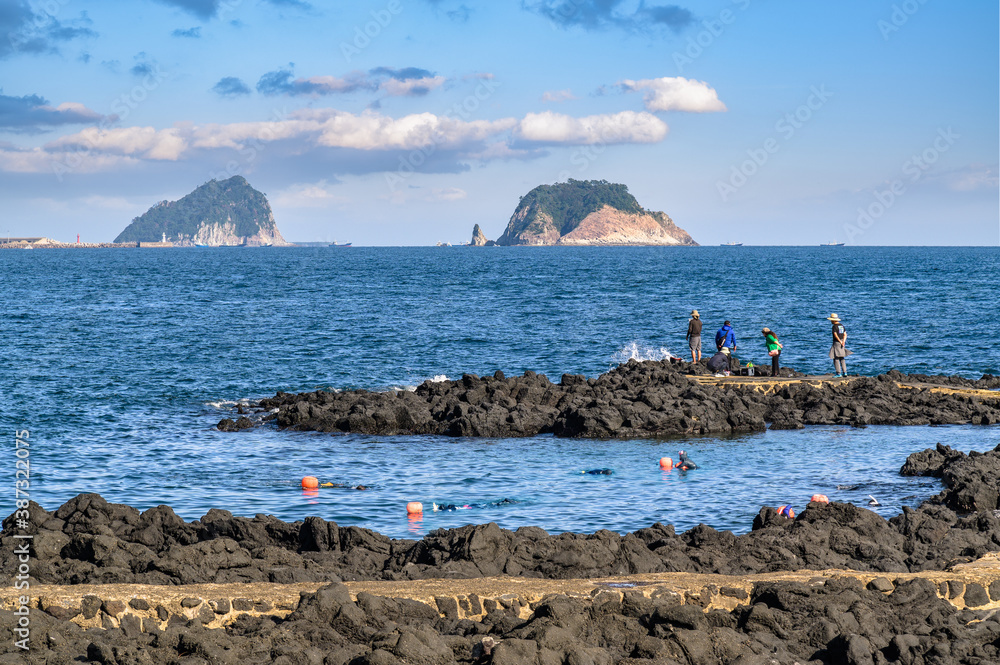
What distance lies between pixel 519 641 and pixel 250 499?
10.4 m

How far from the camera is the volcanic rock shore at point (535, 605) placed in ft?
30.8

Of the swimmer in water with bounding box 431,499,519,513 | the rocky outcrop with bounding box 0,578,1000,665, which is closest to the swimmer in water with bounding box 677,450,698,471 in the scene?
the swimmer in water with bounding box 431,499,519,513

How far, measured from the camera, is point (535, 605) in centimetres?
1054

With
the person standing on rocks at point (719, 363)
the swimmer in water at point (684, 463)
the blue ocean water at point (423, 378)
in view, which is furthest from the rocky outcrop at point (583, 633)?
the person standing on rocks at point (719, 363)

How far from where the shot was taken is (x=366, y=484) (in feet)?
63.6

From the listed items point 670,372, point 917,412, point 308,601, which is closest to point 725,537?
point 308,601

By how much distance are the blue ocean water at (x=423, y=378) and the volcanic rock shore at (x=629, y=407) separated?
85 centimetres

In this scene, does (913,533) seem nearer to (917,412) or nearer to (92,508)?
(92,508)

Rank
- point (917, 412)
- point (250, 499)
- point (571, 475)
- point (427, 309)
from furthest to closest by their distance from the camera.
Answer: point (427, 309)
point (917, 412)
point (571, 475)
point (250, 499)

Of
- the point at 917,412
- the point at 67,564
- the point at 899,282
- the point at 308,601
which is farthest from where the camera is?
the point at 899,282

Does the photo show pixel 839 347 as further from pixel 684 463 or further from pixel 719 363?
pixel 684 463
